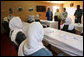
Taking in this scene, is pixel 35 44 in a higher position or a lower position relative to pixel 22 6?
lower

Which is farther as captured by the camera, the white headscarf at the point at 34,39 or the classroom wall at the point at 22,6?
the classroom wall at the point at 22,6

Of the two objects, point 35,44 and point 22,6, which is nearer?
point 35,44

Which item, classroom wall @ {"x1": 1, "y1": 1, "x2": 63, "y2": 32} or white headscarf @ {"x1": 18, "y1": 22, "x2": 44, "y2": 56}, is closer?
white headscarf @ {"x1": 18, "y1": 22, "x2": 44, "y2": 56}

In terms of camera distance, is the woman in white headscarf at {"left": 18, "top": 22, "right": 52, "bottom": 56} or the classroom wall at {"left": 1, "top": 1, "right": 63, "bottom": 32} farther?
the classroom wall at {"left": 1, "top": 1, "right": 63, "bottom": 32}

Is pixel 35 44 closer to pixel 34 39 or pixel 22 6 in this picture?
pixel 34 39

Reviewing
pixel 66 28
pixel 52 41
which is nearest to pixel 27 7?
pixel 66 28

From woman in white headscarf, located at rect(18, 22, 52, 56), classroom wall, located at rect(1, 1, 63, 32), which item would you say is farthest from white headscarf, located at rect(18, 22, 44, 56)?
classroom wall, located at rect(1, 1, 63, 32)

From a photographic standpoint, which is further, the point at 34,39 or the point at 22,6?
the point at 22,6

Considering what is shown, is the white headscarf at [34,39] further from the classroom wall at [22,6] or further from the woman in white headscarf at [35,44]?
the classroom wall at [22,6]

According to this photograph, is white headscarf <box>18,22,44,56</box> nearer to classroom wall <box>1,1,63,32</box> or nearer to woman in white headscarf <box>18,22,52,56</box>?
woman in white headscarf <box>18,22,52,56</box>

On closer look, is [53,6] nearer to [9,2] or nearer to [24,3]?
[24,3]

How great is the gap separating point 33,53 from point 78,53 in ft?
2.36

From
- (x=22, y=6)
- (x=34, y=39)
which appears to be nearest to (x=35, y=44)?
(x=34, y=39)

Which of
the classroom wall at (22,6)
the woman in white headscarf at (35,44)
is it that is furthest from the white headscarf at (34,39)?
the classroom wall at (22,6)
